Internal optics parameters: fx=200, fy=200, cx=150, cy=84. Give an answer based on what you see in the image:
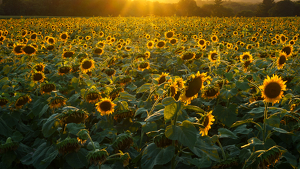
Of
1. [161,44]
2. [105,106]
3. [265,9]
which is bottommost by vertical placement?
[105,106]

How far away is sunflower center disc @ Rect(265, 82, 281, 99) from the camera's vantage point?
1.73 meters

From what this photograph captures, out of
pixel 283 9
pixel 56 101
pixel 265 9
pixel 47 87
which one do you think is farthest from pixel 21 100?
pixel 265 9

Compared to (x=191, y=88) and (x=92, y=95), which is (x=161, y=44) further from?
(x=191, y=88)

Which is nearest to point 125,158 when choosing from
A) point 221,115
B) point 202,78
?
point 202,78

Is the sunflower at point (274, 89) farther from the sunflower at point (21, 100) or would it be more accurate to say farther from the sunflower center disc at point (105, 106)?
the sunflower at point (21, 100)

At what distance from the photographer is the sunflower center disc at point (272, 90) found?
1.73 m

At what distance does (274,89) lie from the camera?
5.72 ft

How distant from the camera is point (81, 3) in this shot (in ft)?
161

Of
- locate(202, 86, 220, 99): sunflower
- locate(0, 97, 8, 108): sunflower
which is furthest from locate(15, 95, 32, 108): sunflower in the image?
locate(202, 86, 220, 99): sunflower

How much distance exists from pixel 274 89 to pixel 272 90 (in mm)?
19

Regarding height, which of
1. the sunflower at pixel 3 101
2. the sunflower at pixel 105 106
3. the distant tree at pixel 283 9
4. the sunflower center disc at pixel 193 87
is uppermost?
the distant tree at pixel 283 9

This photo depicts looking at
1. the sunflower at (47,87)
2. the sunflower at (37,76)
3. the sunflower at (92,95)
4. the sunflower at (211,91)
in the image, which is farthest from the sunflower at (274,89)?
the sunflower at (37,76)

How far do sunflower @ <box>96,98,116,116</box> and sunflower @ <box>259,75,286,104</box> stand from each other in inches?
56.5

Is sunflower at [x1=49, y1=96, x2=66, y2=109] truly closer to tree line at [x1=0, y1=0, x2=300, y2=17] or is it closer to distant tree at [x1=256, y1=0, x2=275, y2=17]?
tree line at [x1=0, y1=0, x2=300, y2=17]
